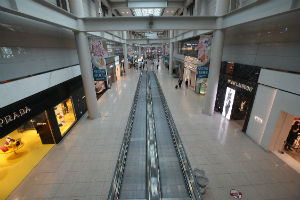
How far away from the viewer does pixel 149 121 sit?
9055 mm

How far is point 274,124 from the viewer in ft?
20.7

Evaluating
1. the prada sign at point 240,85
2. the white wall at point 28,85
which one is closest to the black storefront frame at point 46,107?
the white wall at point 28,85

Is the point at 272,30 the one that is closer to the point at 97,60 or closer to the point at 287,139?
the point at 287,139

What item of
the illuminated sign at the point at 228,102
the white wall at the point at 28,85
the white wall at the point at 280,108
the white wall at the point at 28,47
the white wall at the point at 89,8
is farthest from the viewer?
the white wall at the point at 89,8

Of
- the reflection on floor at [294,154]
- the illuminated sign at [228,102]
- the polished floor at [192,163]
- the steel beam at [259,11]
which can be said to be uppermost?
the steel beam at [259,11]

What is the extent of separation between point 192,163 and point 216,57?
21.0ft

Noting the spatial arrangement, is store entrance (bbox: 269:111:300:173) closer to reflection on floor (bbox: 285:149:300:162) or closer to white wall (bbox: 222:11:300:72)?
reflection on floor (bbox: 285:149:300:162)

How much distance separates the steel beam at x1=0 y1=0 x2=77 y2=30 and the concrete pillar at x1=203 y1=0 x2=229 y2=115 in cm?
787

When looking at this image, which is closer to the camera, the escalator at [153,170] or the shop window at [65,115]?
the escalator at [153,170]

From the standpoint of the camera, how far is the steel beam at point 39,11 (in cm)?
426

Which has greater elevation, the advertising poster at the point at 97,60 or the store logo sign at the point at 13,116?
the advertising poster at the point at 97,60

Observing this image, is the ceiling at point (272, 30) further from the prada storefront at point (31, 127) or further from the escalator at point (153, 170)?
the prada storefront at point (31, 127)

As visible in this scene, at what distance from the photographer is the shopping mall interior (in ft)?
16.1

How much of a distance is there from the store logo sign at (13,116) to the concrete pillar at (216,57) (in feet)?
31.6
